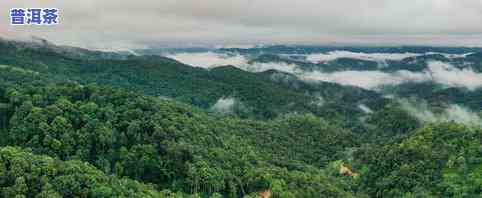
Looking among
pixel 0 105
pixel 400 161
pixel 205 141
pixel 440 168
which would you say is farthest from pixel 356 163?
pixel 0 105

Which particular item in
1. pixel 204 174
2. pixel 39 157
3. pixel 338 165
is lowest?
pixel 338 165

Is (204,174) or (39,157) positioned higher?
(39,157)

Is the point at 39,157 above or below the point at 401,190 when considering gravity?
above

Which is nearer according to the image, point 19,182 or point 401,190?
point 19,182

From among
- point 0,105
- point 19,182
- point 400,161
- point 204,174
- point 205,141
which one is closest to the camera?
point 19,182

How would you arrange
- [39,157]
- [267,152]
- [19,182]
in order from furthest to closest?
[267,152] < [39,157] < [19,182]

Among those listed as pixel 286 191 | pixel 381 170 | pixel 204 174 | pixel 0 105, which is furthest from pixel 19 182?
pixel 381 170

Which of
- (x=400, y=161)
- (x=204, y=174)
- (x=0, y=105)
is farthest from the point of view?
(x=400, y=161)

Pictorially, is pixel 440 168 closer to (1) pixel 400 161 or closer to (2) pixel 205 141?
(1) pixel 400 161

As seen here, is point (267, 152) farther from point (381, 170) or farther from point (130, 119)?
point (130, 119)
